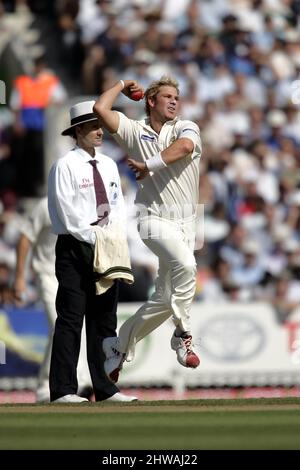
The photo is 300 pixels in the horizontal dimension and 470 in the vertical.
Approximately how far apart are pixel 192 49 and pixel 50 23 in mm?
2182

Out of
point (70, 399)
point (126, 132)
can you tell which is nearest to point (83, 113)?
point (126, 132)

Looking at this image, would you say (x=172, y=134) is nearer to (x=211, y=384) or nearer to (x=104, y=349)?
(x=104, y=349)

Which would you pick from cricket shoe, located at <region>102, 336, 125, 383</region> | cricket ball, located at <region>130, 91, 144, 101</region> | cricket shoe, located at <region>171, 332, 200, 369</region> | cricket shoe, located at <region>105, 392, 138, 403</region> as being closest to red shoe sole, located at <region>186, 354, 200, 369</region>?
cricket shoe, located at <region>171, 332, 200, 369</region>

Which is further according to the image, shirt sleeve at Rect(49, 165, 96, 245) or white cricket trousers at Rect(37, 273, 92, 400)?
white cricket trousers at Rect(37, 273, 92, 400)

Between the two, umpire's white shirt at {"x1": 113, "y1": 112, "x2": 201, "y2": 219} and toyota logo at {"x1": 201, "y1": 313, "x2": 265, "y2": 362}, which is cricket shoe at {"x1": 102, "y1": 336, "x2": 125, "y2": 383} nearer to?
umpire's white shirt at {"x1": 113, "y1": 112, "x2": 201, "y2": 219}

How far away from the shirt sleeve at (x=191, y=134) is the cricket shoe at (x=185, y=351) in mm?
1279

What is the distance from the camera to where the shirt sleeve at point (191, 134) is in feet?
32.1

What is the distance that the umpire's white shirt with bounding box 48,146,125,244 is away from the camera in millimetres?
9938

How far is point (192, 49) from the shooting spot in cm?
1934

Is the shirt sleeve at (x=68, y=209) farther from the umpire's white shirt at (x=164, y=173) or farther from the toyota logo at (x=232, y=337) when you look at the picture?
the toyota logo at (x=232, y=337)

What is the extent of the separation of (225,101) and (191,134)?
9132 mm

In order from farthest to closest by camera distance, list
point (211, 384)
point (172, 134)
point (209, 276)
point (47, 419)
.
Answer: point (209, 276), point (211, 384), point (172, 134), point (47, 419)

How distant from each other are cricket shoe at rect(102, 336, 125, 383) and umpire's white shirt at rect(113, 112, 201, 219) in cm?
100
